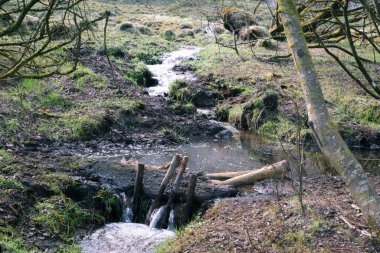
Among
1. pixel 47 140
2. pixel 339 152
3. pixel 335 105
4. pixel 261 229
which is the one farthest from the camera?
pixel 335 105

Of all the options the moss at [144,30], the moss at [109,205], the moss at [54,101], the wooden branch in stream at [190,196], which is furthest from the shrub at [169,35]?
the wooden branch in stream at [190,196]

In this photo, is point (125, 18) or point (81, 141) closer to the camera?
point (81, 141)

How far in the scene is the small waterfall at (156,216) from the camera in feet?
24.2

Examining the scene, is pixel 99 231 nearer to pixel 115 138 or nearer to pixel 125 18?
pixel 115 138

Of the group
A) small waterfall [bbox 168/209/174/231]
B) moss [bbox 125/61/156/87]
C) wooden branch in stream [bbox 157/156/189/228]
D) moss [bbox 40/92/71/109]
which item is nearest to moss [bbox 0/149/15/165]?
wooden branch in stream [bbox 157/156/189/228]

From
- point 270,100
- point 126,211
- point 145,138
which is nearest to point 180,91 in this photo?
point 270,100

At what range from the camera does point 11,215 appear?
21.2 ft

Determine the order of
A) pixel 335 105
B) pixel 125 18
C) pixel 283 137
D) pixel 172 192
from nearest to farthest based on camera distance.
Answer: pixel 172 192 → pixel 283 137 → pixel 335 105 → pixel 125 18

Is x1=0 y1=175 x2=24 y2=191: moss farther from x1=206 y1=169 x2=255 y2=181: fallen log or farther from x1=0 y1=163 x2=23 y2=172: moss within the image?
x1=206 y1=169 x2=255 y2=181: fallen log

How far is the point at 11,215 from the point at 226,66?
553 inches

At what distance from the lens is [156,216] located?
294 inches

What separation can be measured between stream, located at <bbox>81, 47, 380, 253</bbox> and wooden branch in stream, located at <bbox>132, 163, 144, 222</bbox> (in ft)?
0.53

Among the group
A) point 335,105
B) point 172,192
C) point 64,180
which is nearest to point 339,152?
point 172,192

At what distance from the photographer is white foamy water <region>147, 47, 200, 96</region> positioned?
57.3 feet
